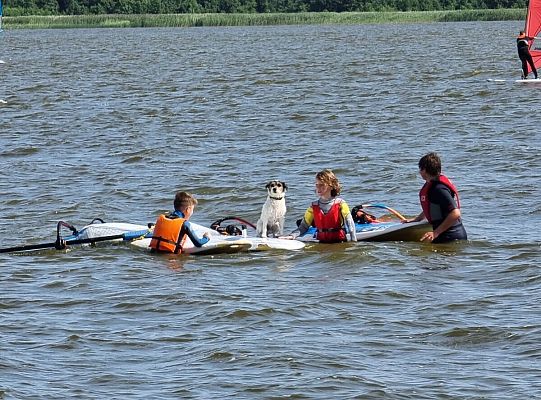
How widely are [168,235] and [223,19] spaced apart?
288 ft

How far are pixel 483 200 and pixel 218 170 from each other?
4.81 m

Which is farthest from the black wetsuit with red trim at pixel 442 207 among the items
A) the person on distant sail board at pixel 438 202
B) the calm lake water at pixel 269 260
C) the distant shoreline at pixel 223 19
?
the distant shoreline at pixel 223 19

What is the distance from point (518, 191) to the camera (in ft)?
57.4

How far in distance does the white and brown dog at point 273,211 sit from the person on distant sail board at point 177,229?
0.64 meters

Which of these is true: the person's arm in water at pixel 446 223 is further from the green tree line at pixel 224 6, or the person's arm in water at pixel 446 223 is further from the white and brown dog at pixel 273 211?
the green tree line at pixel 224 6

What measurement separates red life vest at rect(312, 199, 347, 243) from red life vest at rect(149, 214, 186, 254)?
1.40 m

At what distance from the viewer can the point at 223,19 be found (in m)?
100

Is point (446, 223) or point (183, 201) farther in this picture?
point (446, 223)

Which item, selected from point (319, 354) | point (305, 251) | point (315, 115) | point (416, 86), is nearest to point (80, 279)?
point (305, 251)

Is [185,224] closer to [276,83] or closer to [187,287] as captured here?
[187,287]

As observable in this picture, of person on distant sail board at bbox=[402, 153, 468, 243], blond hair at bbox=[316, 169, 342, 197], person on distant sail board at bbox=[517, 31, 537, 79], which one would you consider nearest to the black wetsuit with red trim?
person on distant sail board at bbox=[402, 153, 468, 243]

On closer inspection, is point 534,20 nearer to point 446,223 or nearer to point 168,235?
point 446,223

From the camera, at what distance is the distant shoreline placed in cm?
9650

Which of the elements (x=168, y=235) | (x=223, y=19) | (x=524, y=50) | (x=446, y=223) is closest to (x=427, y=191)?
(x=446, y=223)
